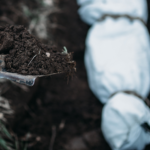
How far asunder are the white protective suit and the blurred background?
0.15 meters

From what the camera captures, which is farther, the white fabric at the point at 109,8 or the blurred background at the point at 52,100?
the white fabric at the point at 109,8

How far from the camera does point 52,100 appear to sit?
1.43m

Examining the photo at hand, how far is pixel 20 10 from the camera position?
1573 mm

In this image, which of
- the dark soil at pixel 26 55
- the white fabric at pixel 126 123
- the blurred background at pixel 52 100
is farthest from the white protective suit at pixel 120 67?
the dark soil at pixel 26 55

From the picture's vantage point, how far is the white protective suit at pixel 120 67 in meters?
1.21

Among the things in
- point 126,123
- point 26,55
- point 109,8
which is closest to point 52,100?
point 126,123

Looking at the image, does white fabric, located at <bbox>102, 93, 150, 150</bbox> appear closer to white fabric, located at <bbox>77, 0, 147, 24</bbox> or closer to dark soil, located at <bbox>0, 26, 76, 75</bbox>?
dark soil, located at <bbox>0, 26, 76, 75</bbox>

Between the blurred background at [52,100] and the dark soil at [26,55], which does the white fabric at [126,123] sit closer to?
the blurred background at [52,100]

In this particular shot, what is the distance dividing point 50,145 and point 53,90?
49cm

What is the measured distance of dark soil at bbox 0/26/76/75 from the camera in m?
0.63

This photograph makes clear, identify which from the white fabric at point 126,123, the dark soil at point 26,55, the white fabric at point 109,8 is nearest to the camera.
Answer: the dark soil at point 26,55

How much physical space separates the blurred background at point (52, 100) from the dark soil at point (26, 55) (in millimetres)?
675

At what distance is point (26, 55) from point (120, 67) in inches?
38.4

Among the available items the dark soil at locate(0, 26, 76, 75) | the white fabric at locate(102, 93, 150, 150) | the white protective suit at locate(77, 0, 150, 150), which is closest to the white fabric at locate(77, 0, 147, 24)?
the white protective suit at locate(77, 0, 150, 150)
